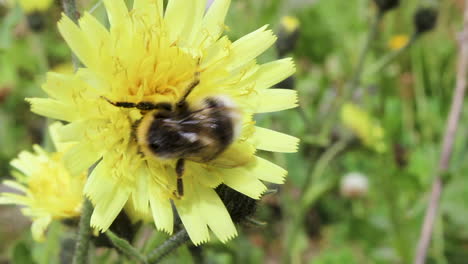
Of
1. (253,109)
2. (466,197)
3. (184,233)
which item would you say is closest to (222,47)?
(253,109)

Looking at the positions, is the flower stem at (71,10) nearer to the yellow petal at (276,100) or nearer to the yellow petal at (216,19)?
the yellow petal at (216,19)

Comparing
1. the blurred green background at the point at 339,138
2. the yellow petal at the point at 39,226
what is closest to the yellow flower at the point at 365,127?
the blurred green background at the point at 339,138

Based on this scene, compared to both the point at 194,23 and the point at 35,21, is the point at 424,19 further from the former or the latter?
the point at 35,21

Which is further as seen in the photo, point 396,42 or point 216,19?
point 396,42

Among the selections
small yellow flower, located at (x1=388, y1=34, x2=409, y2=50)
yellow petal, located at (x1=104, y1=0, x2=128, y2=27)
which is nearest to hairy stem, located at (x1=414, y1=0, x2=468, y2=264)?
small yellow flower, located at (x1=388, y1=34, x2=409, y2=50)

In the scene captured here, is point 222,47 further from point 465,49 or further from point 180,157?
point 465,49

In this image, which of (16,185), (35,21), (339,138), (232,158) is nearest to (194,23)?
(232,158)
